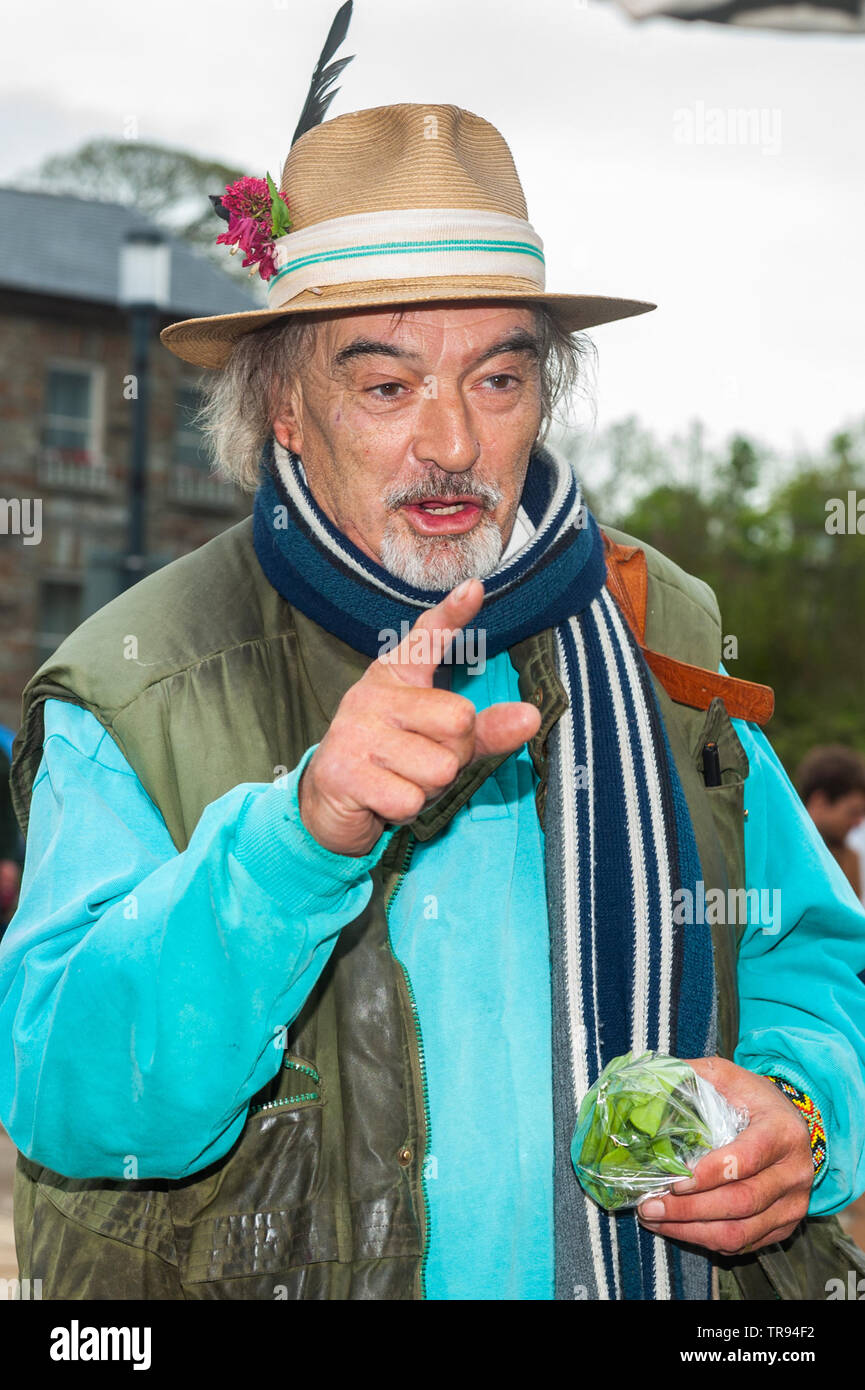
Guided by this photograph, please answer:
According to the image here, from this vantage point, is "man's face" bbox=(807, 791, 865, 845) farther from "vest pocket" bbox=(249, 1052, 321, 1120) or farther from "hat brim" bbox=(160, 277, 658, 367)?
"vest pocket" bbox=(249, 1052, 321, 1120)

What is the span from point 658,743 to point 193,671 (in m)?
0.74

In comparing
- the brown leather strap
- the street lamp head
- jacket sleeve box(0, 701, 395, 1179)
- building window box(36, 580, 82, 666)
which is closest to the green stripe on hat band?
the brown leather strap

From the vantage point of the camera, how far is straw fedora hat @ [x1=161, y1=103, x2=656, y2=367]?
2379mm

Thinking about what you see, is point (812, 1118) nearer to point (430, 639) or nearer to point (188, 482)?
point (430, 639)

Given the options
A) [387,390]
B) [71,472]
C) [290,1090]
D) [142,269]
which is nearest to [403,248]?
[387,390]

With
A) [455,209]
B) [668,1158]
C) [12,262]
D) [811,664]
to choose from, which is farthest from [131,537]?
[811,664]

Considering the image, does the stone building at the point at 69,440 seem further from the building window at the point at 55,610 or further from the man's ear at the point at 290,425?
the man's ear at the point at 290,425

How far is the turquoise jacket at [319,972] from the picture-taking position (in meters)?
1.79

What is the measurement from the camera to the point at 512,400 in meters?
2.46

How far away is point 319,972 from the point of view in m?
1.85

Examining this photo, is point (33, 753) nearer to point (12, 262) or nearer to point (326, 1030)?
point (326, 1030)

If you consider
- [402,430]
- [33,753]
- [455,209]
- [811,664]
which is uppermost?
[455,209]

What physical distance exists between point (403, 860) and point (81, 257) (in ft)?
75.2

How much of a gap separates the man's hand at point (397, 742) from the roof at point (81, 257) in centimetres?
2109
